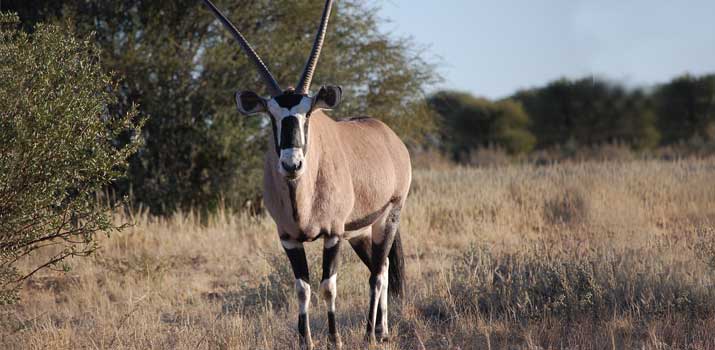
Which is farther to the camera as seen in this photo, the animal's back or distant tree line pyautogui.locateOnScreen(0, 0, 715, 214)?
distant tree line pyautogui.locateOnScreen(0, 0, 715, 214)

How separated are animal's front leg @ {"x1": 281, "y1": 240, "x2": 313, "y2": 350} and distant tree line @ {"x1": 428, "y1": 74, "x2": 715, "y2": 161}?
10.8 meters

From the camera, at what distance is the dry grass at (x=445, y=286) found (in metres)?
6.44

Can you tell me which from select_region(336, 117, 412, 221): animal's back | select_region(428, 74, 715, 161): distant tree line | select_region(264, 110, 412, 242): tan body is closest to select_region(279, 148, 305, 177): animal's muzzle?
select_region(264, 110, 412, 242): tan body

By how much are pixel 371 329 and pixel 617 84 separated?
1312 cm

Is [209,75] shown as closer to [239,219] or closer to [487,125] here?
[239,219]

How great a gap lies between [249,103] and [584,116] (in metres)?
27.9

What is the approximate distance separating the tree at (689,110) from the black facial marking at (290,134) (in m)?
28.1

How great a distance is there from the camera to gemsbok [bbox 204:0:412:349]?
5473mm

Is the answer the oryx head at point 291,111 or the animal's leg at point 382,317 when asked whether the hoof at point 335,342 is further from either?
the oryx head at point 291,111

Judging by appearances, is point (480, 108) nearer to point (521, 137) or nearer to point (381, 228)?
point (521, 137)

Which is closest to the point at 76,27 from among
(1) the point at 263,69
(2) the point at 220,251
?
(2) the point at 220,251

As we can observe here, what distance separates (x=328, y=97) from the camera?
224 inches

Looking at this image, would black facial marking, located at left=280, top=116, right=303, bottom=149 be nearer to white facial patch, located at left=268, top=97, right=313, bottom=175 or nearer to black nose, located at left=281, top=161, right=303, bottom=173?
white facial patch, located at left=268, top=97, right=313, bottom=175

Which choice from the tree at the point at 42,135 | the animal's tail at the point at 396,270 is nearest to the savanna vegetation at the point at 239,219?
the tree at the point at 42,135
